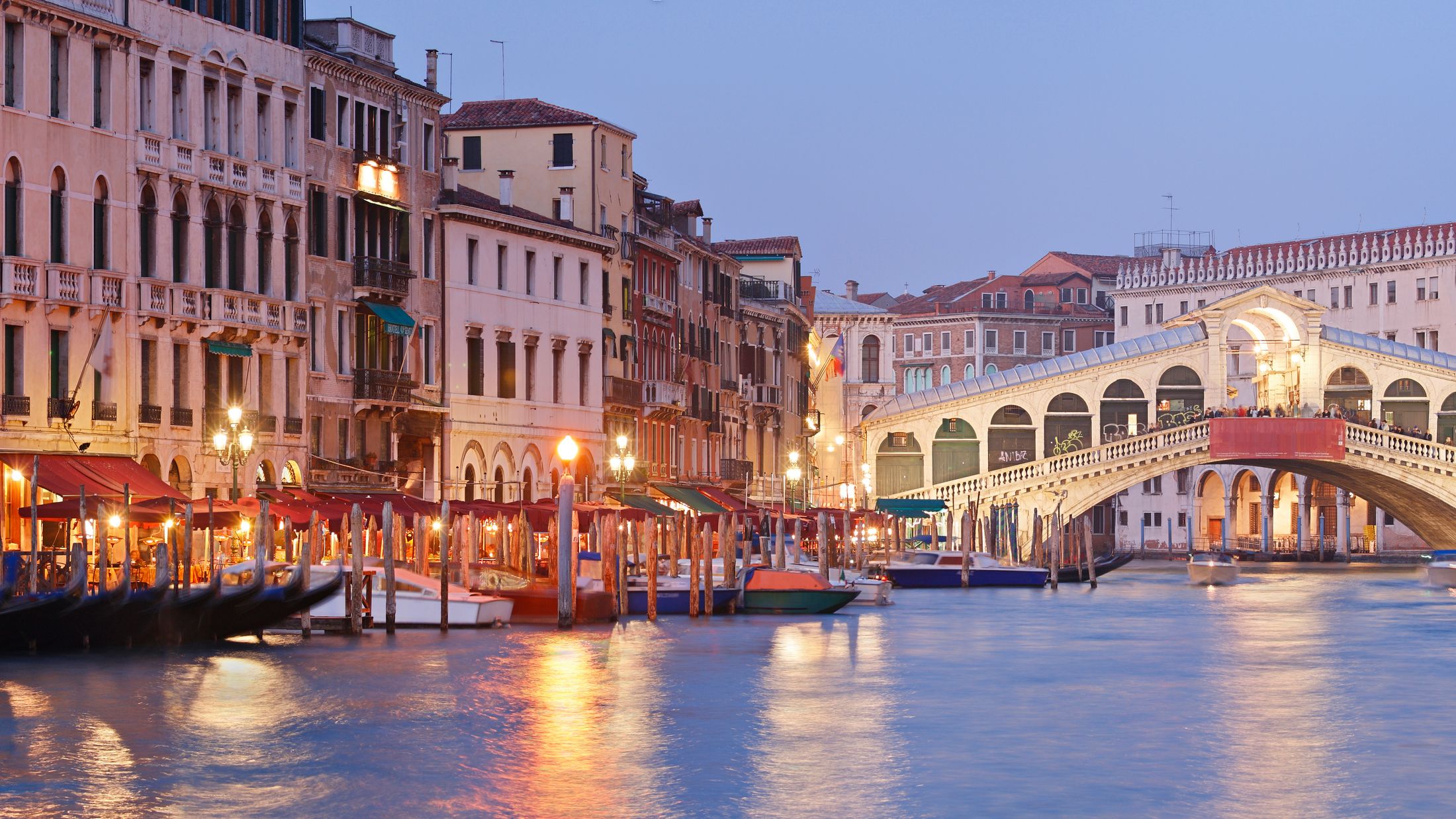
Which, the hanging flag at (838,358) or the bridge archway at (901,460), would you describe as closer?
the bridge archway at (901,460)

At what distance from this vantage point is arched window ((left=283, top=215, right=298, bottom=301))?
106ft

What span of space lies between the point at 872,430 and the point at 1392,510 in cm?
1282

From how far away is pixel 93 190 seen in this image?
28.2 m

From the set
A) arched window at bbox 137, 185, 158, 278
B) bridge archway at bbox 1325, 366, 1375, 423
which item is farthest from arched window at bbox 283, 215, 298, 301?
bridge archway at bbox 1325, 366, 1375, 423

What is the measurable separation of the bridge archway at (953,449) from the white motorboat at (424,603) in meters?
32.9

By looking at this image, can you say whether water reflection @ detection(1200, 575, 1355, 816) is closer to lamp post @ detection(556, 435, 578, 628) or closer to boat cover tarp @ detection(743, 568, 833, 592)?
boat cover tarp @ detection(743, 568, 833, 592)

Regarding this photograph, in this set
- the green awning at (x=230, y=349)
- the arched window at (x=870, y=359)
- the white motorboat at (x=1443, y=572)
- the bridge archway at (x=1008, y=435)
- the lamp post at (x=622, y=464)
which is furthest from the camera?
the arched window at (x=870, y=359)

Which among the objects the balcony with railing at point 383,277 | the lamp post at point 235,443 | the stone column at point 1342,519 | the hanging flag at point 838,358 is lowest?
the stone column at point 1342,519

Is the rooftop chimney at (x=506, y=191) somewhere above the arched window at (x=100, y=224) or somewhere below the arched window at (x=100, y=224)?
above

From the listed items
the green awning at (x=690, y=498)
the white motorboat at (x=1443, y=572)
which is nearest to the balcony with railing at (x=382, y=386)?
the green awning at (x=690, y=498)

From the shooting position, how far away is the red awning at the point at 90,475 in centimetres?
2644

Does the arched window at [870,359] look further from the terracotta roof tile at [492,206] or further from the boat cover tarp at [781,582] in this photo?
the boat cover tarp at [781,582]

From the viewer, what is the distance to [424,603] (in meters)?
28.4

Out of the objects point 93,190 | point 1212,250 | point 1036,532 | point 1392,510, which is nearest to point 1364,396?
point 1392,510
